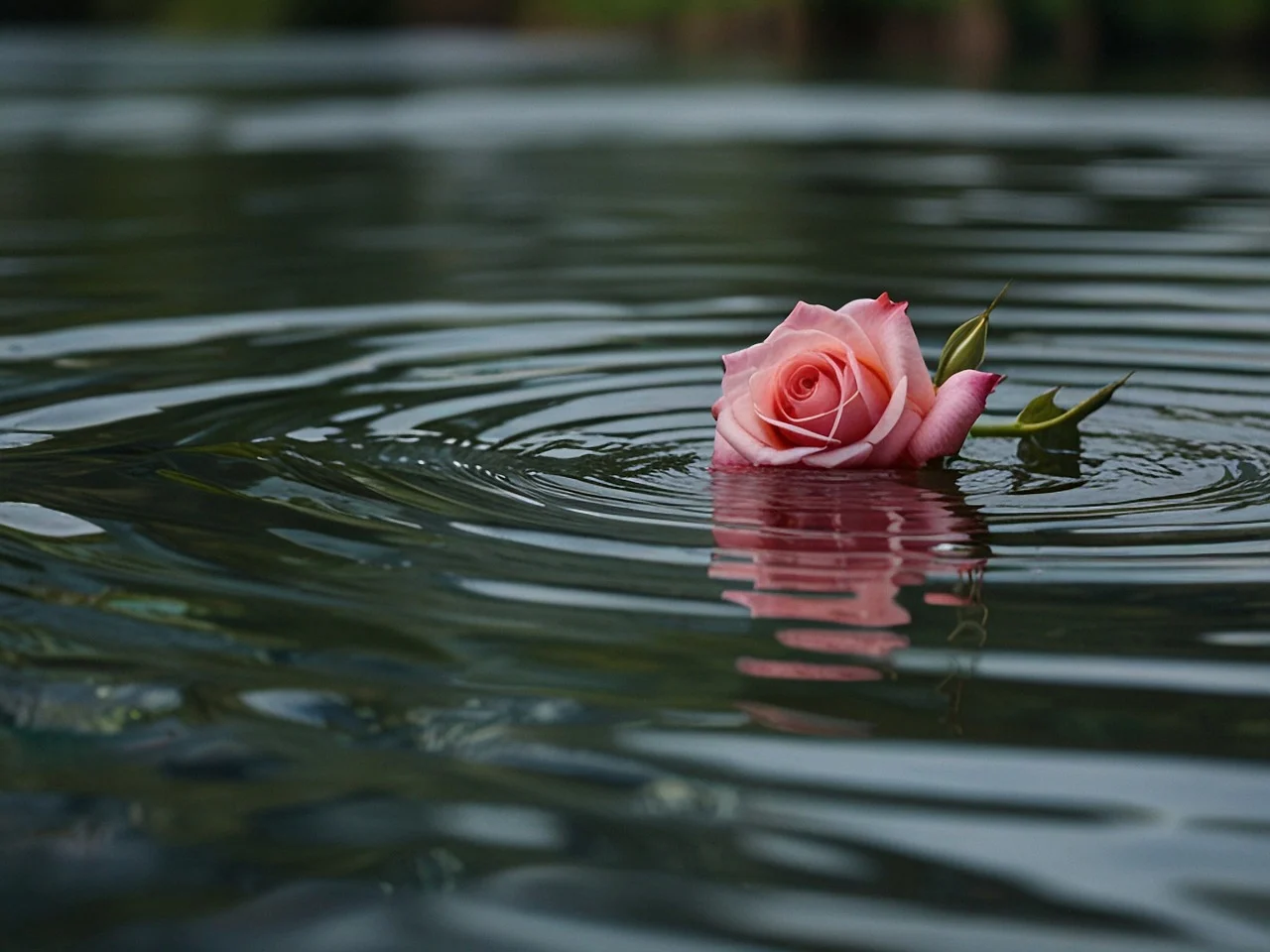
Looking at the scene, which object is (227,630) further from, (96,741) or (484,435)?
(484,435)

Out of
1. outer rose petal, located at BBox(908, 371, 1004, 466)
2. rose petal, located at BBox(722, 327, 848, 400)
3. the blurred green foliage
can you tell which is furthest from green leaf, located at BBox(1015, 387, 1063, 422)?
the blurred green foliage

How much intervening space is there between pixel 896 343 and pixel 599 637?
972 millimetres

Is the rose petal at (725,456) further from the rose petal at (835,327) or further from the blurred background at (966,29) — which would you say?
the blurred background at (966,29)

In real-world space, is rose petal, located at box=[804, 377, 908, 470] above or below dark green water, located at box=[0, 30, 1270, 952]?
above

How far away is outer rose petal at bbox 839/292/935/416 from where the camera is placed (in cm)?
332

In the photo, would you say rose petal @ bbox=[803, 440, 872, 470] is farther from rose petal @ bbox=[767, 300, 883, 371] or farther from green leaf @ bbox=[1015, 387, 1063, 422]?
green leaf @ bbox=[1015, 387, 1063, 422]

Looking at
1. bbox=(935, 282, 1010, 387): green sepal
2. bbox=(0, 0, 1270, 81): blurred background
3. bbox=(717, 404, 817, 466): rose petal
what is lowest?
bbox=(717, 404, 817, 466): rose petal

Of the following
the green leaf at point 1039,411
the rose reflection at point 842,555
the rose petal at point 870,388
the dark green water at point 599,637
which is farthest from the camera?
the green leaf at point 1039,411

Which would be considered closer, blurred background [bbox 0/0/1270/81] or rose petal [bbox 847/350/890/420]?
rose petal [bbox 847/350/890/420]

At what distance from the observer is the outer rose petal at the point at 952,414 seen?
327cm

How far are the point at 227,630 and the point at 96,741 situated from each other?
1.36ft

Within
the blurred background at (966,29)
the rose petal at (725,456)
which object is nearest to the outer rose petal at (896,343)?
the rose petal at (725,456)

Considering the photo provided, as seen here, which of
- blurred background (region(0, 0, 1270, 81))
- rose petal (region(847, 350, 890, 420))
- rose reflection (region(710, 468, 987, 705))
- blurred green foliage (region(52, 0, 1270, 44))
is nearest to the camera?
rose reflection (region(710, 468, 987, 705))

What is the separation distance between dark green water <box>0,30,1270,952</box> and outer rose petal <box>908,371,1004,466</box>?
0.36 ft
